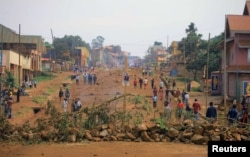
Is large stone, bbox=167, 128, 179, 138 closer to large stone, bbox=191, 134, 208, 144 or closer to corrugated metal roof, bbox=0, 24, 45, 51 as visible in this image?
large stone, bbox=191, 134, 208, 144

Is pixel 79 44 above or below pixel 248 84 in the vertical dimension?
above

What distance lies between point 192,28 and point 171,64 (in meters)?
8.29

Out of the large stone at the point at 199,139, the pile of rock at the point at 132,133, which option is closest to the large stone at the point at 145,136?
the pile of rock at the point at 132,133

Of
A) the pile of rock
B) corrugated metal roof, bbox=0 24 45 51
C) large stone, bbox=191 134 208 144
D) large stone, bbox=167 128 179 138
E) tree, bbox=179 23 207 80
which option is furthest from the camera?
tree, bbox=179 23 207 80

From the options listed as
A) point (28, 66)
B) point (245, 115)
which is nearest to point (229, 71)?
point (245, 115)

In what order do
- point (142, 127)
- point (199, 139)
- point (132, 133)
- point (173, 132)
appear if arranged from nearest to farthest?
point (199, 139) < point (142, 127) < point (173, 132) < point (132, 133)

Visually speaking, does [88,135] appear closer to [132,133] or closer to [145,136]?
[132,133]

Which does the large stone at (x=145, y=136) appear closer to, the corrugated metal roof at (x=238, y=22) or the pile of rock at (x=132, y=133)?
the pile of rock at (x=132, y=133)

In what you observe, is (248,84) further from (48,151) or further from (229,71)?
(48,151)

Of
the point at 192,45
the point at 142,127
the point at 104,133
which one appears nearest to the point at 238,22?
the point at 142,127

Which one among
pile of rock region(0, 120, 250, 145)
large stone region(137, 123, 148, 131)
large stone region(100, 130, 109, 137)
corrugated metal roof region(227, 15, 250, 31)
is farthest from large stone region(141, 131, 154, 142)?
corrugated metal roof region(227, 15, 250, 31)

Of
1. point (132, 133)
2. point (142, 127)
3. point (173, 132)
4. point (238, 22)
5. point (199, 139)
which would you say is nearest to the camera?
point (199, 139)

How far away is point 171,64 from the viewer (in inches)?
2574

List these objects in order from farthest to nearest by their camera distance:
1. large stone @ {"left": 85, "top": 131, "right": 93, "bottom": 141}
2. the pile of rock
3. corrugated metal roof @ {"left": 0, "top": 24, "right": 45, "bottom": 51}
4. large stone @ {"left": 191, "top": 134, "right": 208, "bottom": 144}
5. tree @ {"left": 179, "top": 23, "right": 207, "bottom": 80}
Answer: tree @ {"left": 179, "top": 23, "right": 207, "bottom": 80}, corrugated metal roof @ {"left": 0, "top": 24, "right": 45, "bottom": 51}, large stone @ {"left": 85, "top": 131, "right": 93, "bottom": 141}, the pile of rock, large stone @ {"left": 191, "top": 134, "right": 208, "bottom": 144}
